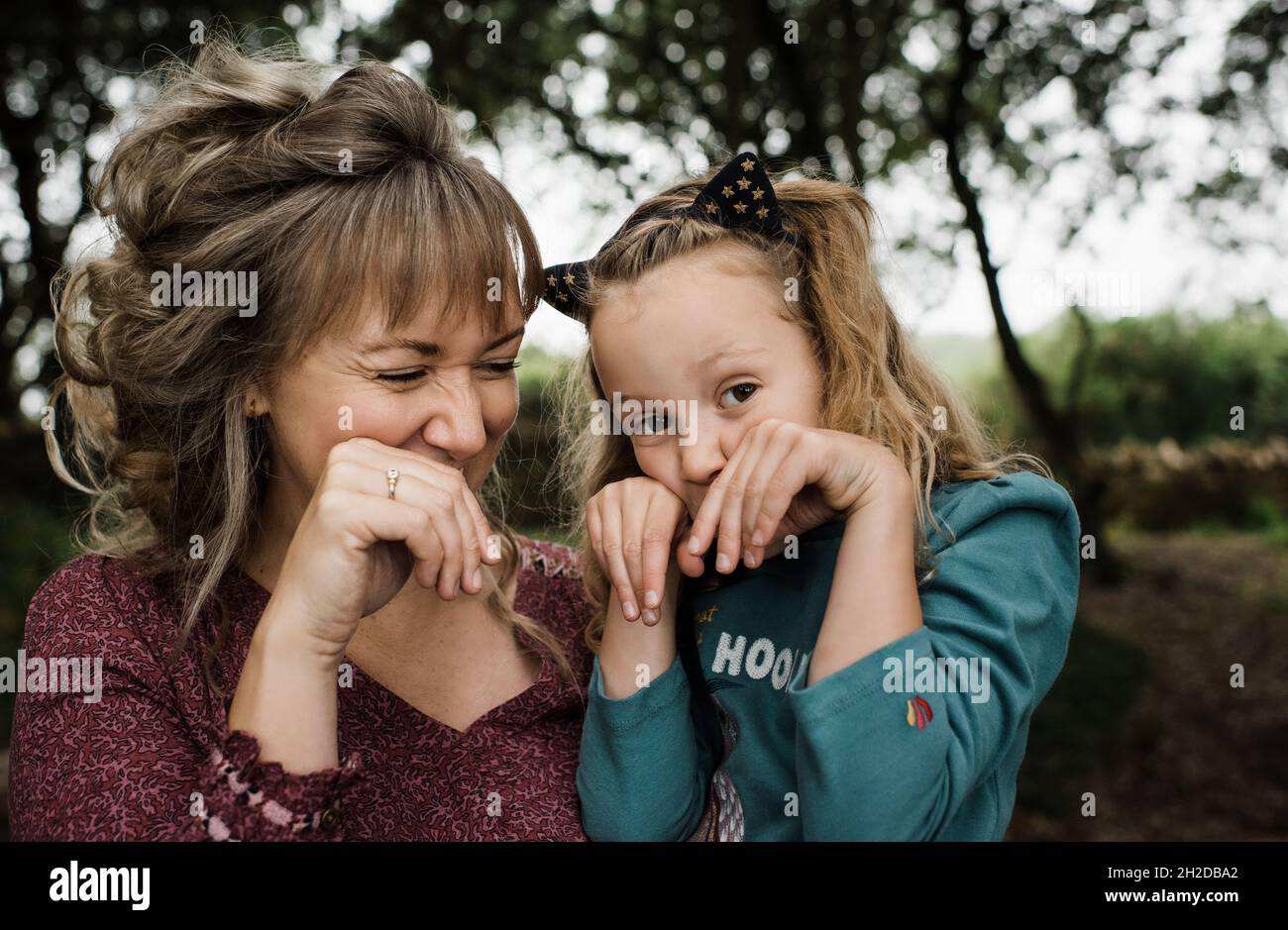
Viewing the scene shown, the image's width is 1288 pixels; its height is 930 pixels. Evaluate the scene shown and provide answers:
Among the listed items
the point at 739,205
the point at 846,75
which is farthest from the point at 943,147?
the point at 739,205

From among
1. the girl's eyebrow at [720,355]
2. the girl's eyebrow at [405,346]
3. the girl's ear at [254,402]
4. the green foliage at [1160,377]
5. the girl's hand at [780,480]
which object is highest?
the green foliage at [1160,377]

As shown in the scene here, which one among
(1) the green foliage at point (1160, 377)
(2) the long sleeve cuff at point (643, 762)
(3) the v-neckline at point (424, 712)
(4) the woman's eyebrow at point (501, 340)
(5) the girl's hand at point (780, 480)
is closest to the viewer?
(5) the girl's hand at point (780, 480)

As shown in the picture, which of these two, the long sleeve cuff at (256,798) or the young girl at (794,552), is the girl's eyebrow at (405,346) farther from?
the long sleeve cuff at (256,798)

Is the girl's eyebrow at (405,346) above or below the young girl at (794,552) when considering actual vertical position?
above

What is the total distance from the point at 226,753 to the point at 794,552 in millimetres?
1015

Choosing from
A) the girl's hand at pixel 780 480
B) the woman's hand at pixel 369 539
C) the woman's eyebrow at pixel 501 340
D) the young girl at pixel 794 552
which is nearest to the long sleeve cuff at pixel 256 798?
the woman's hand at pixel 369 539

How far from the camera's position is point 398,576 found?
183 cm

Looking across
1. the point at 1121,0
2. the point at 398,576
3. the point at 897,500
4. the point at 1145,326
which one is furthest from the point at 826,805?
the point at 1145,326

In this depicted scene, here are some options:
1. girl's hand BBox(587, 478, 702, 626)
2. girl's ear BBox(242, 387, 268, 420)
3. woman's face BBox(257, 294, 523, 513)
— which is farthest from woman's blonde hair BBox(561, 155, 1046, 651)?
girl's ear BBox(242, 387, 268, 420)

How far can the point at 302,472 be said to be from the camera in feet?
6.97

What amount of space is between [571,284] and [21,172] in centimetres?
964

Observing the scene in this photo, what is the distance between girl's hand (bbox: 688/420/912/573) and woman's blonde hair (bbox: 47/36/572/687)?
64 centimetres

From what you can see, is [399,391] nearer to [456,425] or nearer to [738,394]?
[456,425]

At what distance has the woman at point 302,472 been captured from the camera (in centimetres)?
Answer: 175
